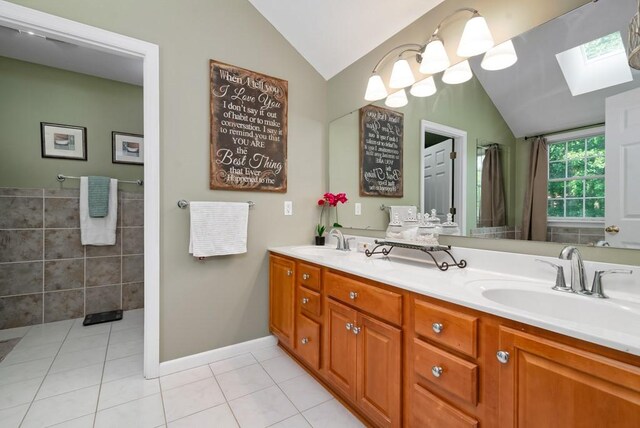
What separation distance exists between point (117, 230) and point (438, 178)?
10.6 feet

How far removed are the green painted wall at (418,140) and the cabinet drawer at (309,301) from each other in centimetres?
77

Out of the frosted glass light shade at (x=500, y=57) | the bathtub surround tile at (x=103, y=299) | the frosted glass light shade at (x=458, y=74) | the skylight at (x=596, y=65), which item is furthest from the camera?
the bathtub surround tile at (x=103, y=299)

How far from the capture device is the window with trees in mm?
1159

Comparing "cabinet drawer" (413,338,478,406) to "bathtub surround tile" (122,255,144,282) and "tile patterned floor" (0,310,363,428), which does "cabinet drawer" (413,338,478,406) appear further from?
"bathtub surround tile" (122,255,144,282)

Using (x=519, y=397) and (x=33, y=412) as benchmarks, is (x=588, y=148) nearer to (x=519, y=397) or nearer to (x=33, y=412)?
(x=519, y=397)

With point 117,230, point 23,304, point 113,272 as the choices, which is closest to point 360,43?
point 117,230

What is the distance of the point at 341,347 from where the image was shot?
5.17 feet

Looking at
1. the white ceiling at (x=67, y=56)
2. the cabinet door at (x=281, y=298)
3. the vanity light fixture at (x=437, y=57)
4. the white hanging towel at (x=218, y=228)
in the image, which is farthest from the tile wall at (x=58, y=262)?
the vanity light fixture at (x=437, y=57)

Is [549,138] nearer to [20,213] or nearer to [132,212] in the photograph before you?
[132,212]

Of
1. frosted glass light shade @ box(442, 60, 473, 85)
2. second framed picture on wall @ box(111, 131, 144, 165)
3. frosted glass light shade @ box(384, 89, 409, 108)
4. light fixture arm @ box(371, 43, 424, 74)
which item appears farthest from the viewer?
second framed picture on wall @ box(111, 131, 144, 165)

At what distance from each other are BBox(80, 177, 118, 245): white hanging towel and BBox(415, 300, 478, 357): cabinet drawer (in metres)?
3.14

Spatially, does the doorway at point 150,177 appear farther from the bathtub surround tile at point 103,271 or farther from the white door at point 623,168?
the white door at point 623,168

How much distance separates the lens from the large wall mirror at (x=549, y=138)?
110 cm

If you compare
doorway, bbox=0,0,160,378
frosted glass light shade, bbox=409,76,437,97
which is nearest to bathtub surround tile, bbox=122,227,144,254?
doorway, bbox=0,0,160,378
